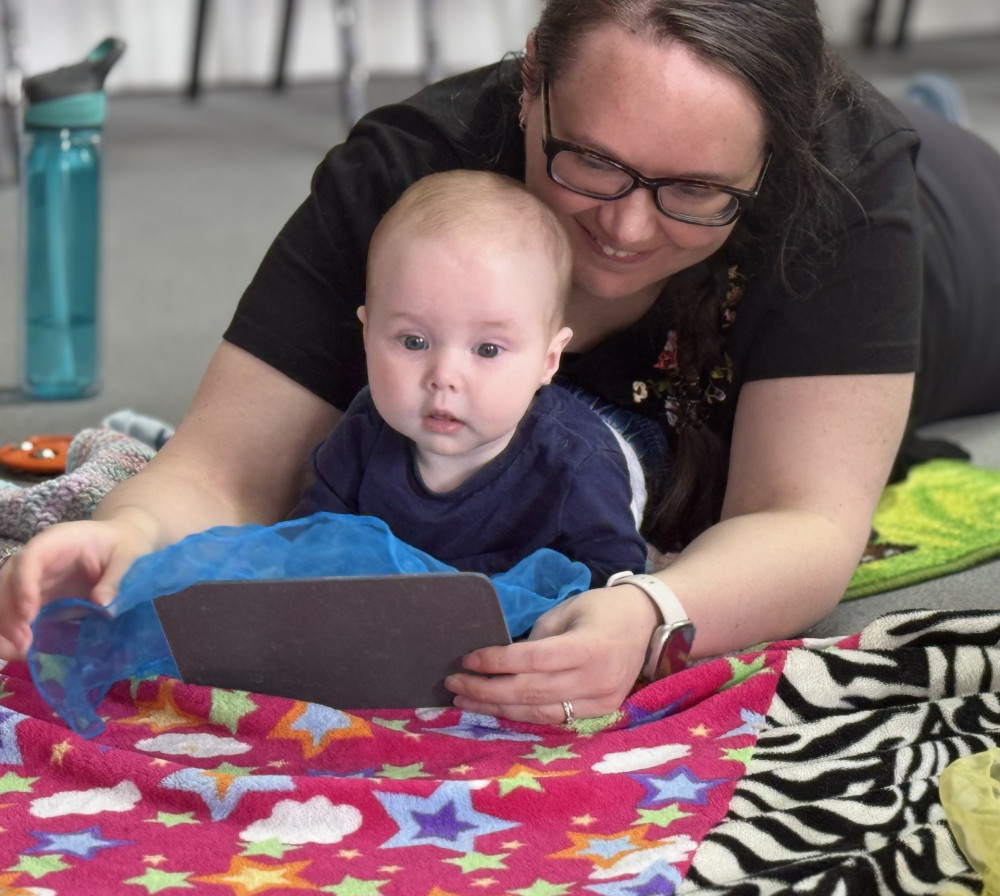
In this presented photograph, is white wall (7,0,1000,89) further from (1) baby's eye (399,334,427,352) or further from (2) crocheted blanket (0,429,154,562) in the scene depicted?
(1) baby's eye (399,334,427,352)

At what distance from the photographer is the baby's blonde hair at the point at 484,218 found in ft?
4.10

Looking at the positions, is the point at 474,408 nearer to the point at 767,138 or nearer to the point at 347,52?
the point at 767,138

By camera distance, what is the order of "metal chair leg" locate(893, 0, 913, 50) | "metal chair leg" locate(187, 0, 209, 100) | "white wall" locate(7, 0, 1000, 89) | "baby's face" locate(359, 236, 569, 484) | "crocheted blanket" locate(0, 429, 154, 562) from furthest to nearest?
"metal chair leg" locate(893, 0, 913, 50)
"metal chair leg" locate(187, 0, 209, 100)
"white wall" locate(7, 0, 1000, 89)
"crocheted blanket" locate(0, 429, 154, 562)
"baby's face" locate(359, 236, 569, 484)

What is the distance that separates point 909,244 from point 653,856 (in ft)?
2.39

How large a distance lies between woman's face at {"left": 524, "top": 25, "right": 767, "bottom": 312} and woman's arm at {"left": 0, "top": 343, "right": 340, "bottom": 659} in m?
0.34

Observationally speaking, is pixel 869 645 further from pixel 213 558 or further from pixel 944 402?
pixel 944 402

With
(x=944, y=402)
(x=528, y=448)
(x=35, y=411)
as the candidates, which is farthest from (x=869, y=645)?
(x=35, y=411)

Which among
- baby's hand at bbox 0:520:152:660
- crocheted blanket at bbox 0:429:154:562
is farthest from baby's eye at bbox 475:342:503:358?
crocheted blanket at bbox 0:429:154:562

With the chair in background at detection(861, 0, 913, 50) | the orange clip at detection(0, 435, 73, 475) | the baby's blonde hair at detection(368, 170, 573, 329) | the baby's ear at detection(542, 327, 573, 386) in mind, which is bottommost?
the orange clip at detection(0, 435, 73, 475)

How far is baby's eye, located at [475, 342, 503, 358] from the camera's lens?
1.26 metres

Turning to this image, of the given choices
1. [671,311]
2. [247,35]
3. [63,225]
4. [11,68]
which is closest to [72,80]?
[63,225]

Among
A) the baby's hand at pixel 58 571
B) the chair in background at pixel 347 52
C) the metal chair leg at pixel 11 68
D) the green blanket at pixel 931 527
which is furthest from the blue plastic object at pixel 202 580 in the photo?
the chair in background at pixel 347 52

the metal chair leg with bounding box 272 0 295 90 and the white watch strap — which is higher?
the metal chair leg with bounding box 272 0 295 90

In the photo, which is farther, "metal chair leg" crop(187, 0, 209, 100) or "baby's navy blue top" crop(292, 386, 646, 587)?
"metal chair leg" crop(187, 0, 209, 100)
